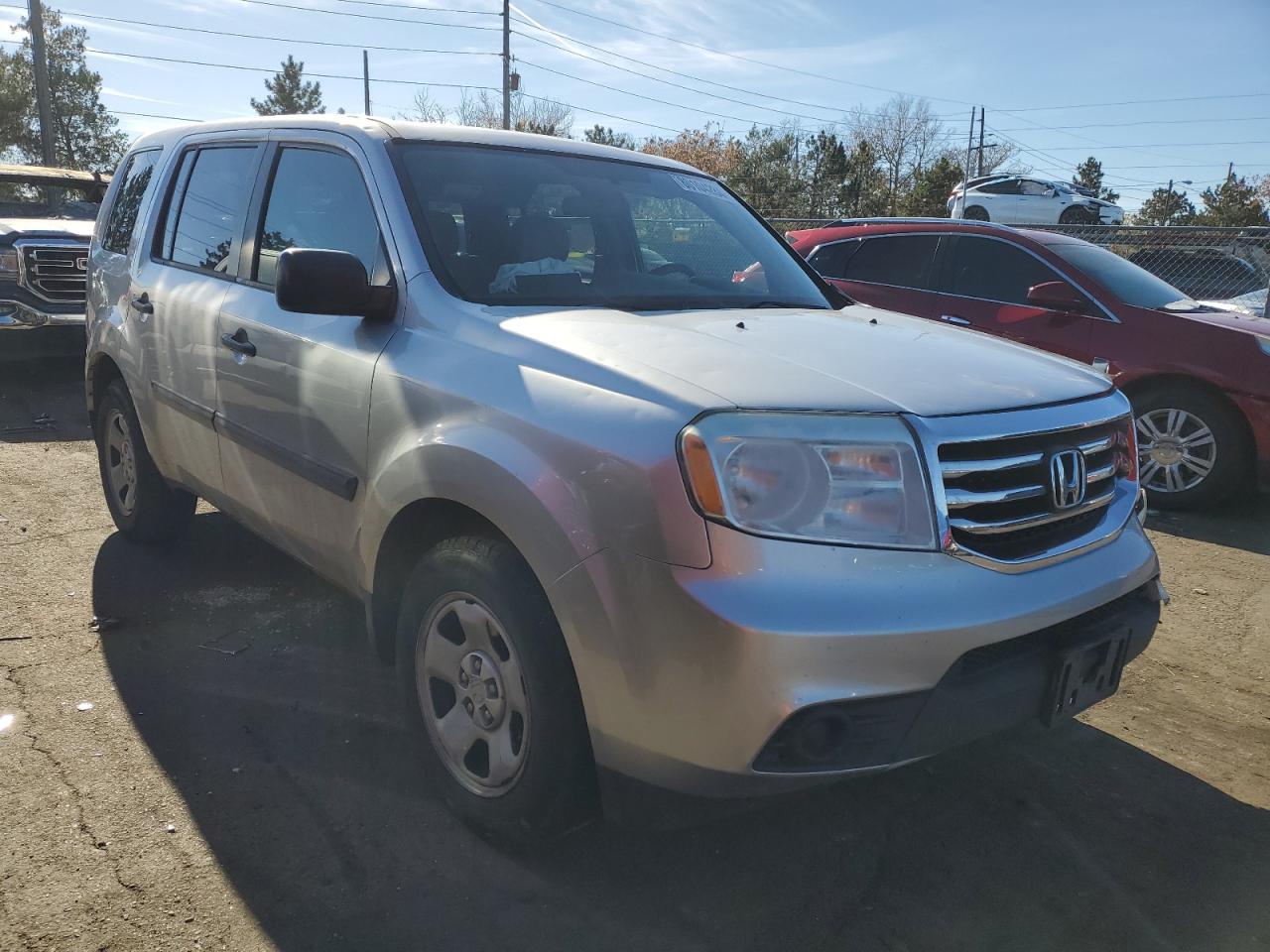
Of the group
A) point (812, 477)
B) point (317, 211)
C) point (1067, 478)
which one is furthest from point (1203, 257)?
point (812, 477)

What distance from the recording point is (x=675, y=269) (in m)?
3.26

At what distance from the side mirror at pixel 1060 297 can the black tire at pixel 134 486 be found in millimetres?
5268

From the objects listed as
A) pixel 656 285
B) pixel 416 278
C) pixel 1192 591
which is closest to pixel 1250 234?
pixel 1192 591

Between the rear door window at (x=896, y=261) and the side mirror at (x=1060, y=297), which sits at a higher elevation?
the rear door window at (x=896, y=261)

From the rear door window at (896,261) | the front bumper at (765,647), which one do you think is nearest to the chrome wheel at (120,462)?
the front bumper at (765,647)

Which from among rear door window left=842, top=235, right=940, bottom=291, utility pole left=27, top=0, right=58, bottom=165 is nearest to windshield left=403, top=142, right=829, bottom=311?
rear door window left=842, top=235, right=940, bottom=291

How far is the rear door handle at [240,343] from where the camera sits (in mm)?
3204

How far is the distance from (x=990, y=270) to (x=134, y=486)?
5717 millimetres

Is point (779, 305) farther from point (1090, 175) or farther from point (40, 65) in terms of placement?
point (1090, 175)

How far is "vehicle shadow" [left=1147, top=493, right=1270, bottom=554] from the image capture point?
562 cm

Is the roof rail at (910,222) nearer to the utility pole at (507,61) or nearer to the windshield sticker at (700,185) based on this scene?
the windshield sticker at (700,185)

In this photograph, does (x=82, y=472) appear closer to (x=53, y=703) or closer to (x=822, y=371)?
(x=53, y=703)

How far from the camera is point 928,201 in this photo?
37500mm

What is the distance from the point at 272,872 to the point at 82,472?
15.6 feet
